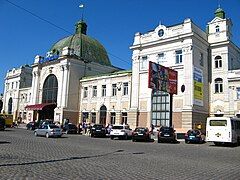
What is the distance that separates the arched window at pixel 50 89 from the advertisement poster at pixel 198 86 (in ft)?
92.4

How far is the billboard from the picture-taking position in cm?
3355

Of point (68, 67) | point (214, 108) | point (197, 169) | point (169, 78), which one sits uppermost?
point (68, 67)

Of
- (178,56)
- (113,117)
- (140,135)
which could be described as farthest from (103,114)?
(140,135)

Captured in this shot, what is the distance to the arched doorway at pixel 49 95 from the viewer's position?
2239 inches

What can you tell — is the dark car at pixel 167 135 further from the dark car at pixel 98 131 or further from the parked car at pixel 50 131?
the parked car at pixel 50 131

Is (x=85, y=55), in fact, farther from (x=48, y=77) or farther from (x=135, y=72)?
(x=135, y=72)

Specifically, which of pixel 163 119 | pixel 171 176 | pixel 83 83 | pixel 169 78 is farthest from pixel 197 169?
pixel 83 83

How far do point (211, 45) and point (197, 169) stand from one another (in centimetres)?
3455

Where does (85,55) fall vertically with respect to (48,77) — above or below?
above

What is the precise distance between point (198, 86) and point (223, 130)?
1387cm

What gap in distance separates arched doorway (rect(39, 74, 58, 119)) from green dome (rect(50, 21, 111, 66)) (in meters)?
6.31

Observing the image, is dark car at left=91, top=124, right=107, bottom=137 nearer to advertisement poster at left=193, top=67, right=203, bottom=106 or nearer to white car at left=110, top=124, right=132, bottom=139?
white car at left=110, top=124, right=132, bottom=139

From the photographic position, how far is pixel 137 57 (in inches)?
1772

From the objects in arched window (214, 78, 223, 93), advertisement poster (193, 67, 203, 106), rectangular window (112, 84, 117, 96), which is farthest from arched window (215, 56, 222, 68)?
rectangular window (112, 84, 117, 96)
